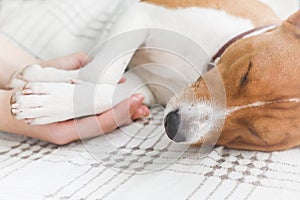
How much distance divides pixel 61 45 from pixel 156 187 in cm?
77

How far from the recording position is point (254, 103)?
44.9 inches

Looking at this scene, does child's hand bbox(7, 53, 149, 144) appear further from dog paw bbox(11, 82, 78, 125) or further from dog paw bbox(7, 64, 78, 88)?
dog paw bbox(7, 64, 78, 88)

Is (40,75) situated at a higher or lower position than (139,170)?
higher

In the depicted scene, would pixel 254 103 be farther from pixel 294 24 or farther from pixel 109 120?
pixel 109 120

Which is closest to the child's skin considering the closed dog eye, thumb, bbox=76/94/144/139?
thumb, bbox=76/94/144/139

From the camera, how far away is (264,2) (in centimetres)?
159

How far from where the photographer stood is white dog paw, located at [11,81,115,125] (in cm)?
120

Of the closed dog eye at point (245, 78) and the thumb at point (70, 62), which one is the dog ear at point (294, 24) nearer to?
the closed dog eye at point (245, 78)

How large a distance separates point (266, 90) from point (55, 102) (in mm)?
450

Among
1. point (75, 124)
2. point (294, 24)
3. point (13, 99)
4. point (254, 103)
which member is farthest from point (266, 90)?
point (13, 99)

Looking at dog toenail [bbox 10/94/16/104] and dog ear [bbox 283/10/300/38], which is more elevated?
dog ear [bbox 283/10/300/38]

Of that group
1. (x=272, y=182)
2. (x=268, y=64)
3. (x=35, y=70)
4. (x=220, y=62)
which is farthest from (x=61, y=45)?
(x=272, y=182)

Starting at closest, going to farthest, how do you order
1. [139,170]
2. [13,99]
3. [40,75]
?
1. [139,170]
2. [13,99]
3. [40,75]

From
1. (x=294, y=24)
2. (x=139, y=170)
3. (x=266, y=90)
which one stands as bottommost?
(x=139, y=170)
